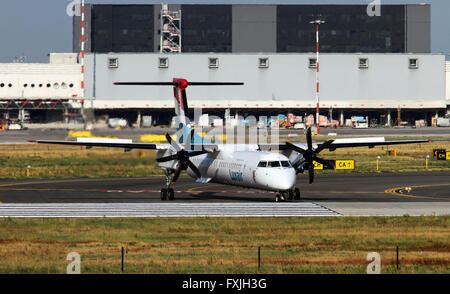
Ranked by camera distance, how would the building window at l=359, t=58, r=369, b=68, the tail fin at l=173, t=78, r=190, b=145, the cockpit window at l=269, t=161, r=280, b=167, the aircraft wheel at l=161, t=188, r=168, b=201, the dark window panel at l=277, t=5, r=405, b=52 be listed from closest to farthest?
1. the cockpit window at l=269, t=161, r=280, b=167
2. the aircraft wheel at l=161, t=188, r=168, b=201
3. the tail fin at l=173, t=78, r=190, b=145
4. the building window at l=359, t=58, r=369, b=68
5. the dark window panel at l=277, t=5, r=405, b=52

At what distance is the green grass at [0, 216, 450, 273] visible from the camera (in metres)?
24.8

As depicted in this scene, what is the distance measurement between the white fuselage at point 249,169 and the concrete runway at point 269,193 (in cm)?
125

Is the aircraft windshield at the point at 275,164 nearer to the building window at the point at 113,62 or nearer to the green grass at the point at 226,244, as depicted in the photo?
the green grass at the point at 226,244

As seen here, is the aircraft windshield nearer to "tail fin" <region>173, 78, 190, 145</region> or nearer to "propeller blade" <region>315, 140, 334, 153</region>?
"propeller blade" <region>315, 140, 334, 153</region>

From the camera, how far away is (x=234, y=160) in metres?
44.3

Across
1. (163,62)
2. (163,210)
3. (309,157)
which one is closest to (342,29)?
(163,62)

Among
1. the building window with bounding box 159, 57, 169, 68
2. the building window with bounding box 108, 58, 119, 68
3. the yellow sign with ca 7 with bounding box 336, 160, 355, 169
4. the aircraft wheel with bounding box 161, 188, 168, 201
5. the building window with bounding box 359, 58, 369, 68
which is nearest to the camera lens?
the aircraft wheel with bounding box 161, 188, 168, 201

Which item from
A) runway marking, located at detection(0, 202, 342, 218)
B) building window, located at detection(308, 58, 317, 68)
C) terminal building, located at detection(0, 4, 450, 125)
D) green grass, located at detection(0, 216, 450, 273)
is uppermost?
building window, located at detection(308, 58, 317, 68)

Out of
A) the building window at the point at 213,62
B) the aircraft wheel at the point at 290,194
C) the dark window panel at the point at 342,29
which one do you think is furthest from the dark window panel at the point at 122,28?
the aircraft wheel at the point at 290,194

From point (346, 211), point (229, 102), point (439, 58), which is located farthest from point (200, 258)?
point (439, 58)

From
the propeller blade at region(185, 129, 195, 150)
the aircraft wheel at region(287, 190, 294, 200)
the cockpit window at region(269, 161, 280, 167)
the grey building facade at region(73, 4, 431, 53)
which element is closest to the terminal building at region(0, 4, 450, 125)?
the grey building facade at region(73, 4, 431, 53)

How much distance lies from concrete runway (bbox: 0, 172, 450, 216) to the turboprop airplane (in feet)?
4.11

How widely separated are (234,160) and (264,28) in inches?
4827
